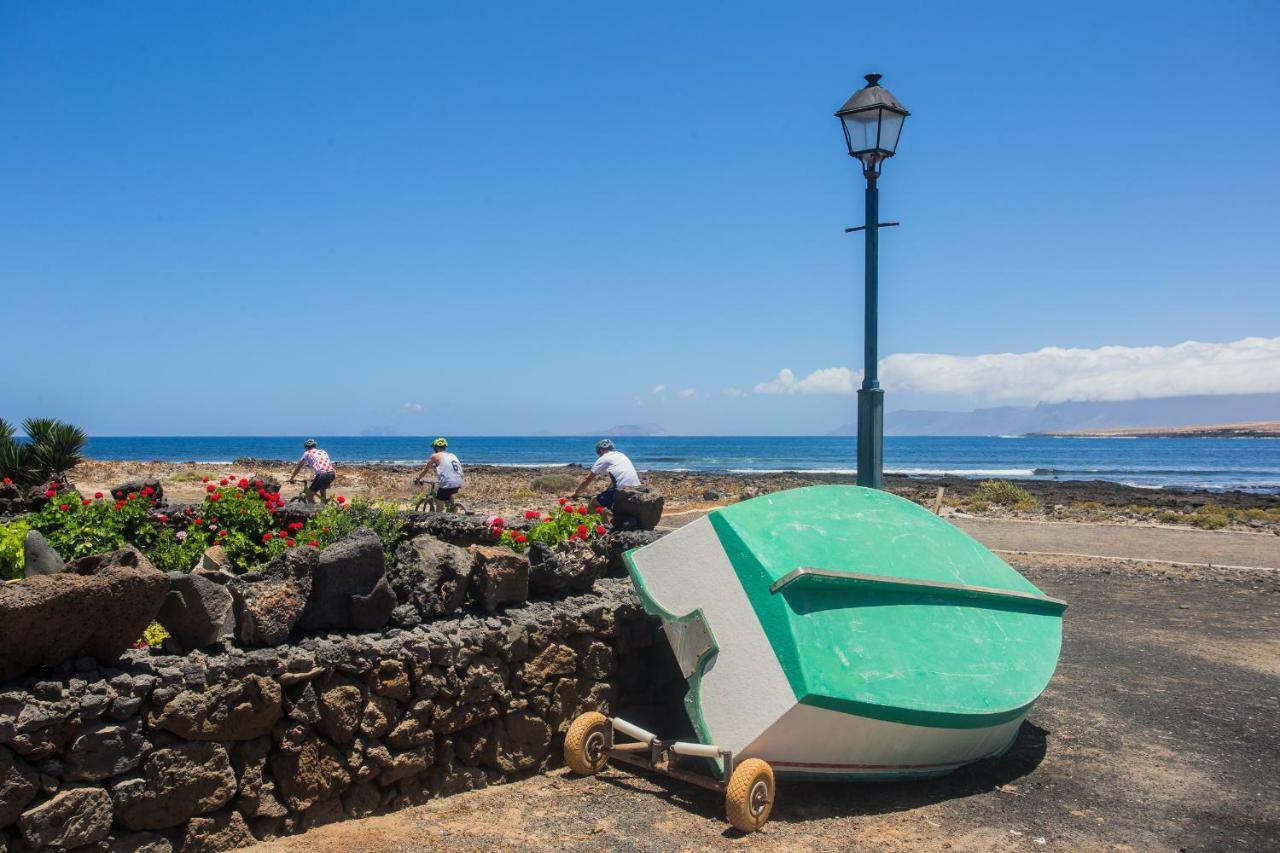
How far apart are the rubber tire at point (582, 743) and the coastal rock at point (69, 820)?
254 centimetres

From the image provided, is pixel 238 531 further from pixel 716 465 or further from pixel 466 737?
pixel 716 465

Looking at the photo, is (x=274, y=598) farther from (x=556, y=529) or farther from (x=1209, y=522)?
(x=1209, y=522)

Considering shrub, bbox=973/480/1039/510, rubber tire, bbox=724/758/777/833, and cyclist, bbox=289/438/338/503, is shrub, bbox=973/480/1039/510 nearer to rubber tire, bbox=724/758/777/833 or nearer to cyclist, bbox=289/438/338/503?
cyclist, bbox=289/438/338/503

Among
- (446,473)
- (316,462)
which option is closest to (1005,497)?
(446,473)

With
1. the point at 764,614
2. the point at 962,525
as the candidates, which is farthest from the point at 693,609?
the point at 962,525

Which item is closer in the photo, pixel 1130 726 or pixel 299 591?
pixel 299 591

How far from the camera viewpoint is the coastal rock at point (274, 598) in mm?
4789

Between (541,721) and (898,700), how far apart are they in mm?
2149

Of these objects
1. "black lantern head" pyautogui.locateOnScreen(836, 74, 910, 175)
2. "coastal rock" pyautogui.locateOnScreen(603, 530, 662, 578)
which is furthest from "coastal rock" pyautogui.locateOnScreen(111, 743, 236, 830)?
"black lantern head" pyautogui.locateOnScreen(836, 74, 910, 175)


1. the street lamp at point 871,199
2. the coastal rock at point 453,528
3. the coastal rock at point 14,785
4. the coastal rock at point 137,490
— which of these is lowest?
the coastal rock at point 14,785

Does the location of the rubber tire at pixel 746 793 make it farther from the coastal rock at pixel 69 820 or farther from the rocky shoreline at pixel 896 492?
the rocky shoreline at pixel 896 492

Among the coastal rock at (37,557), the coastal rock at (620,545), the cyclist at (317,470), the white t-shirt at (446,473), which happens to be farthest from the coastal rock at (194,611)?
the cyclist at (317,470)

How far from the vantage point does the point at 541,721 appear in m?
5.94

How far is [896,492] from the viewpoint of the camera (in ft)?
115
